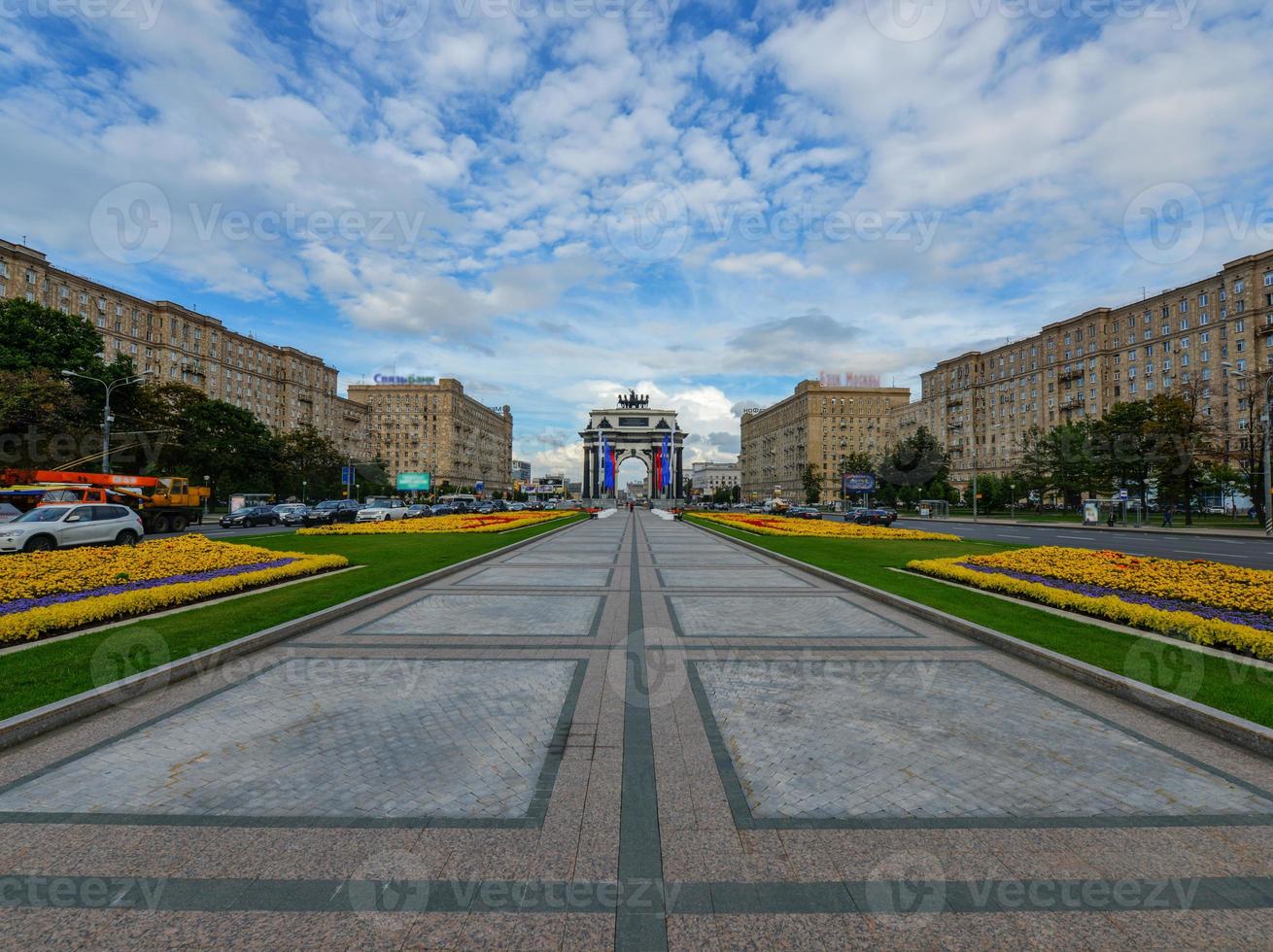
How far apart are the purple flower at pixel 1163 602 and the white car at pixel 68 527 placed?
72.3 feet

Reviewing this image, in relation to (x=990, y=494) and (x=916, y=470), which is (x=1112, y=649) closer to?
(x=990, y=494)

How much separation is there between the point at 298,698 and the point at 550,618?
4184mm

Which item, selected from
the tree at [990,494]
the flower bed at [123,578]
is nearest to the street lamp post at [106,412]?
the flower bed at [123,578]

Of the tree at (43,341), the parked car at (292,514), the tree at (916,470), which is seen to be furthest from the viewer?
the tree at (916,470)

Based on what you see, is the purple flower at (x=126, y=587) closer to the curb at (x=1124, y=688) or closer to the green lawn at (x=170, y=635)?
the green lawn at (x=170, y=635)

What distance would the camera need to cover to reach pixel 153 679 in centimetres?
591

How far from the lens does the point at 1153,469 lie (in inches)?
1939

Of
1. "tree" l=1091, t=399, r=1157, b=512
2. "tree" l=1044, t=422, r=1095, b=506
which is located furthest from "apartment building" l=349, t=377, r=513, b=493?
"tree" l=1091, t=399, r=1157, b=512

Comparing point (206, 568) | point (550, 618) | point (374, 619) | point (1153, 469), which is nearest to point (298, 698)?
point (374, 619)

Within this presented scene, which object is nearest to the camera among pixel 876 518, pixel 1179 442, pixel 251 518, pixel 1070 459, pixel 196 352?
pixel 251 518

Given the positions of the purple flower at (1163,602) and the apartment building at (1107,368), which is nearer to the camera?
the purple flower at (1163,602)

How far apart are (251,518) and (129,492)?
28.5 ft

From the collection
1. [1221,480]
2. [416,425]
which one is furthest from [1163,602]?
[416,425]

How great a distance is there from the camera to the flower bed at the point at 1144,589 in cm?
726
